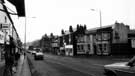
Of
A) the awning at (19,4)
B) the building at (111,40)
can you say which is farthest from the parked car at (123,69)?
the building at (111,40)

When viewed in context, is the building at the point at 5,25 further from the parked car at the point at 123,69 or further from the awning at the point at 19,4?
the parked car at the point at 123,69

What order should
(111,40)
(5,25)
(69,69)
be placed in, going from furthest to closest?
1. (111,40)
2. (69,69)
3. (5,25)

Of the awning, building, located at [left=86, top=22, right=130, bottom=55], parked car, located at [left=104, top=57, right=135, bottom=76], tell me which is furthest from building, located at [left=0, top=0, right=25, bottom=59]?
building, located at [left=86, top=22, right=130, bottom=55]

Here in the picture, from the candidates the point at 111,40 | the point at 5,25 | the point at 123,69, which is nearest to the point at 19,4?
the point at 5,25

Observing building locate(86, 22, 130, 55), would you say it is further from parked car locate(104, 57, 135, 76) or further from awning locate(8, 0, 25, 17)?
awning locate(8, 0, 25, 17)

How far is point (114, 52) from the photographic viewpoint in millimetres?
49250

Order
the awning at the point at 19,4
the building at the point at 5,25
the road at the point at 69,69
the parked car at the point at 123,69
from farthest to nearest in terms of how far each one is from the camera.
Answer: the road at the point at 69,69, the building at the point at 5,25, the awning at the point at 19,4, the parked car at the point at 123,69

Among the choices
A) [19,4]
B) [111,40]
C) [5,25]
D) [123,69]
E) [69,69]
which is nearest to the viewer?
[123,69]

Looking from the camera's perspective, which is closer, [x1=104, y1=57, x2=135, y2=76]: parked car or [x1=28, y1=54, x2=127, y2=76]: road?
[x1=104, y1=57, x2=135, y2=76]: parked car

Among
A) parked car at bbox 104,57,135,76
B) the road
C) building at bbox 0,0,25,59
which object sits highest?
building at bbox 0,0,25,59

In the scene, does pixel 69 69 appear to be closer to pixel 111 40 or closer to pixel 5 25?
pixel 5 25

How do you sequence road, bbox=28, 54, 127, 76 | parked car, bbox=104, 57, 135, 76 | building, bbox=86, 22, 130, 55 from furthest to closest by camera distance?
building, bbox=86, 22, 130, 55, road, bbox=28, 54, 127, 76, parked car, bbox=104, 57, 135, 76

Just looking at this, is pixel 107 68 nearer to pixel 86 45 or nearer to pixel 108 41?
pixel 108 41

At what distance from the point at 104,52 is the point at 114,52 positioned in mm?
2885
